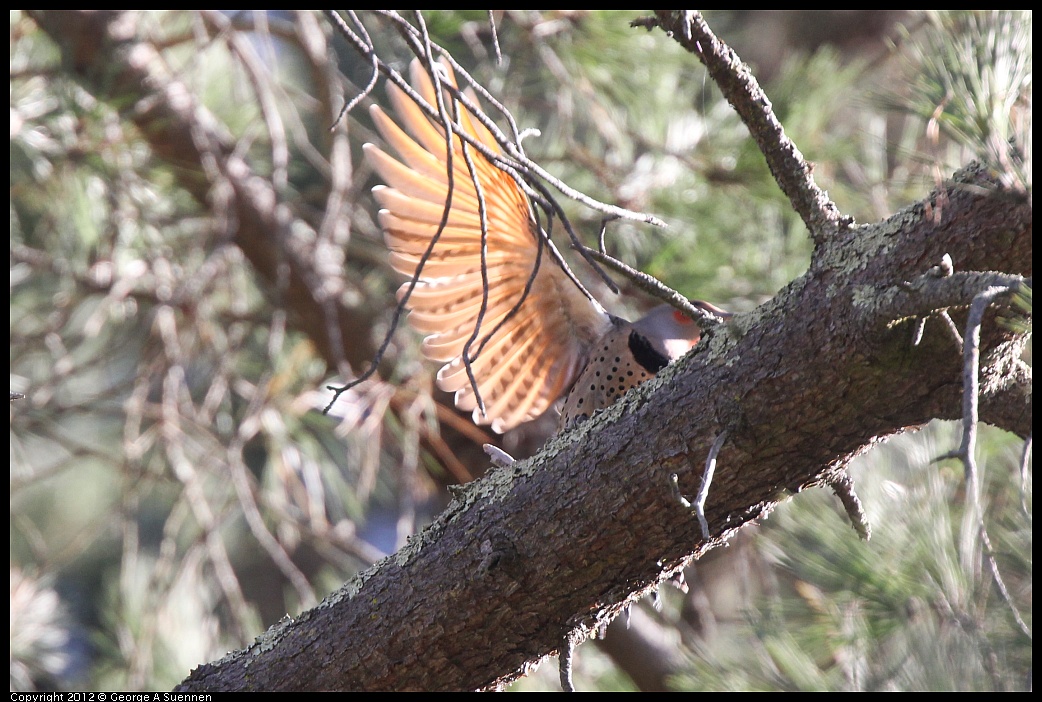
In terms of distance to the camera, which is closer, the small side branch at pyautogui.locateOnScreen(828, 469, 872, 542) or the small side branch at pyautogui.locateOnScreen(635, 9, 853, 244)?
the small side branch at pyautogui.locateOnScreen(635, 9, 853, 244)

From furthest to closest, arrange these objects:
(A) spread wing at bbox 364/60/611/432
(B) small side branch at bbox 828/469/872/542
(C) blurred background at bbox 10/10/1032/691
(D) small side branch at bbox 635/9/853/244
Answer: (C) blurred background at bbox 10/10/1032/691 → (A) spread wing at bbox 364/60/611/432 → (B) small side branch at bbox 828/469/872/542 → (D) small side branch at bbox 635/9/853/244

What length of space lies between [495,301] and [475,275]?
0.24 ft

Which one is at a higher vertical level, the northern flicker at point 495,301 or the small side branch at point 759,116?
the northern flicker at point 495,301

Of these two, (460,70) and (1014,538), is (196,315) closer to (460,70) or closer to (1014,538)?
(460,70)

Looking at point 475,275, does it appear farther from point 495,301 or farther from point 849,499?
point 849,499

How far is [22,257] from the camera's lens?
2576mm

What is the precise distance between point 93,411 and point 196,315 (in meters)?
0.38

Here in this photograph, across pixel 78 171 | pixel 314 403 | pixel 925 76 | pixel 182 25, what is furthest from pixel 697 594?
pixel 182 25

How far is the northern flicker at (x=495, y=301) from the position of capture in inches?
68.0

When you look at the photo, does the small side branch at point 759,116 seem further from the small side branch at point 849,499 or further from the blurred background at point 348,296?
the blurred background at point 348,296

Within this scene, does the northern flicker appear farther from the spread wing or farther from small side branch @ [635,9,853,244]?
small side branch @ [635,9,853,244]

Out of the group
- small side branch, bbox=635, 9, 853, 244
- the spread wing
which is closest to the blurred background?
the spread wing

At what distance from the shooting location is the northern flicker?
173 cm

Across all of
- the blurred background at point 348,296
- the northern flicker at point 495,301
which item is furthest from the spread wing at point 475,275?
the blurred background at point 348,296
